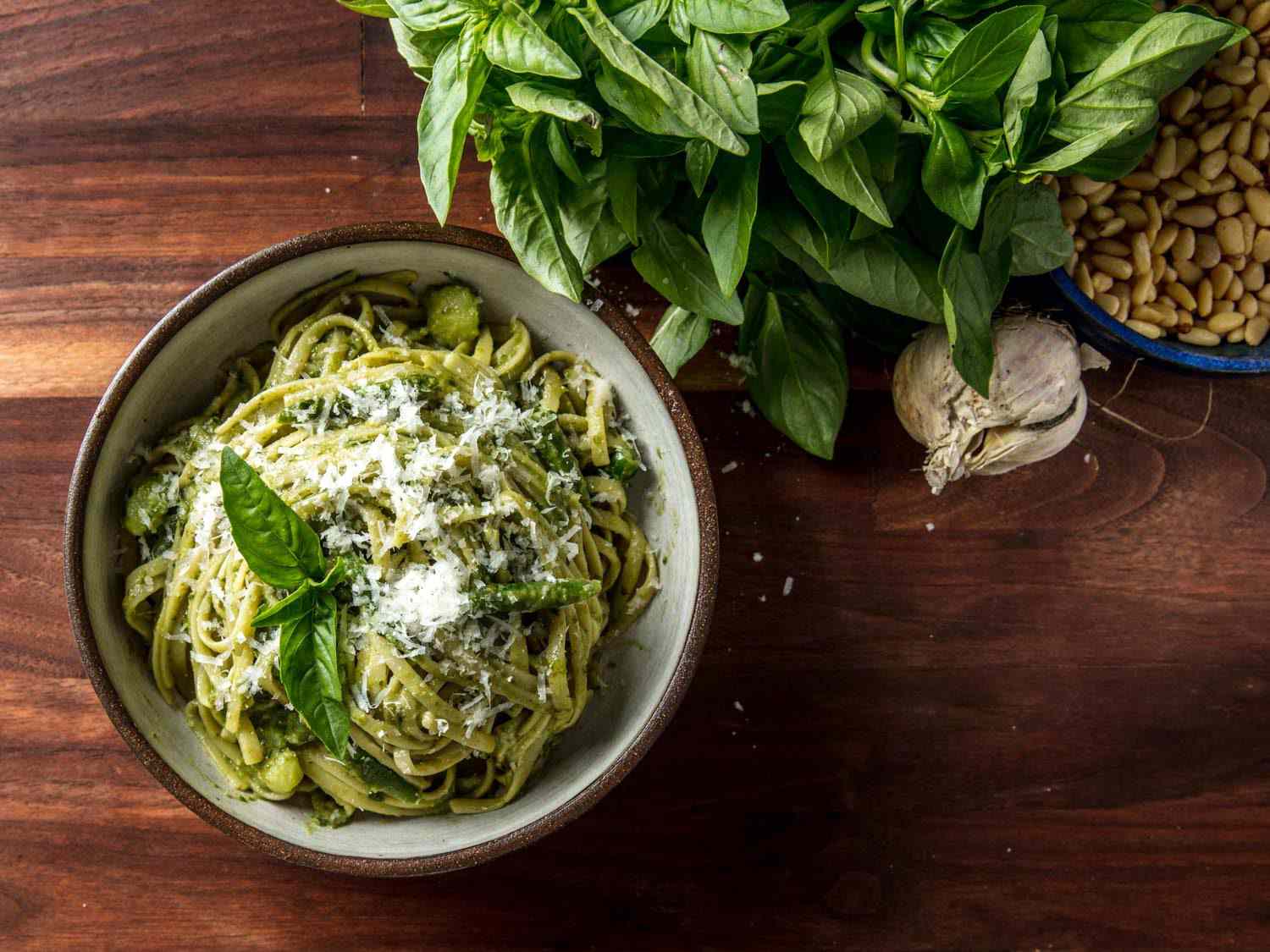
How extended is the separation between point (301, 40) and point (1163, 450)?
1.83m

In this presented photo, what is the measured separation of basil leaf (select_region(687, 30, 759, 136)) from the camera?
137 cm

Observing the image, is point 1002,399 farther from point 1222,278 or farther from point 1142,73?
point 1142,73

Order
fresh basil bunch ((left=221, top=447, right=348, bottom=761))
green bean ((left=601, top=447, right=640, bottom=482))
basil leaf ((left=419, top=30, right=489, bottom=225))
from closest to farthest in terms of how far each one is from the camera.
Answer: basil leaf ((left=419, top=30, right=489, bottom=225)), fresh basil bunch ((left=221, top=447, right=348, bottom=761)), green bean ((left=601, top=447, right=640, bottom=482))

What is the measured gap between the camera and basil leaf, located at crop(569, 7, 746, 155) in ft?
4.35

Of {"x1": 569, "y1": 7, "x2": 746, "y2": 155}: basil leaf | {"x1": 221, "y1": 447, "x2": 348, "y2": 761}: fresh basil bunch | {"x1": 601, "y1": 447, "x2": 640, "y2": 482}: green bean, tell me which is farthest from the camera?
{"x1": 601, "y1": 447, "x2": 640, "y2": 482}: green bean

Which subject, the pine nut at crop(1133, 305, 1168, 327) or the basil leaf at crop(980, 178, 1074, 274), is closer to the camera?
the basil leaf at crop(980, 178, 1074, 274)

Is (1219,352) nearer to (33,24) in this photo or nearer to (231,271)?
(231,271)

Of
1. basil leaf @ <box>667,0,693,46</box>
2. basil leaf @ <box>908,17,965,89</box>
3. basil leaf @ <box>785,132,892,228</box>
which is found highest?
basil leaf @ <box>667,0,693,46</box>

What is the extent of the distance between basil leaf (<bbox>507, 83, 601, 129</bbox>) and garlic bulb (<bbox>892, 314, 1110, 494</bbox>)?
828 millimetres

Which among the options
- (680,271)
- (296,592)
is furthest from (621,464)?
(296,592)

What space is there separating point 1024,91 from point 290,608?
122 cm

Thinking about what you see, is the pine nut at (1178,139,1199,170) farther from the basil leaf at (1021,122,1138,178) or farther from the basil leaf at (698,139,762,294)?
the basil leaf at (698,139,762,294)

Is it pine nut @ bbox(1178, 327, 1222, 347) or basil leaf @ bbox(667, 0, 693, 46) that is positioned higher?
basil leaf @ bbox(667, 0, 693, 46)

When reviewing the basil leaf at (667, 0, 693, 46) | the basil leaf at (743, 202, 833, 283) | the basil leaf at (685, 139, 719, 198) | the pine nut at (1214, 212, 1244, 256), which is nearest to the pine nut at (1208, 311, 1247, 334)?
the pine nut at (1214, 212, 1244, 256)
